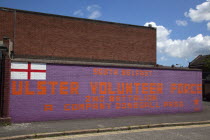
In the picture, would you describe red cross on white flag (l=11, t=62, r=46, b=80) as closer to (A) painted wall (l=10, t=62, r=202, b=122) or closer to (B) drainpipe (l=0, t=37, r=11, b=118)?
(A) painted wall (l=10, t=62, r=202, b=122)

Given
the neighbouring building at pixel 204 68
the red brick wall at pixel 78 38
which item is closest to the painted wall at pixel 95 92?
the red brick wall at pixel 78 38

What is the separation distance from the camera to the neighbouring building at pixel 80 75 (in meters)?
11.2

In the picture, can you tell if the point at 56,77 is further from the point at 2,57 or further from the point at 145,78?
the point at 145,78

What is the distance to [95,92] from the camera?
12.9 meters

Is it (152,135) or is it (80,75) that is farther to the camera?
(80,75)

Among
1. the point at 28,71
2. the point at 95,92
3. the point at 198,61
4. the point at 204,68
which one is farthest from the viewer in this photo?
the point at 198,61

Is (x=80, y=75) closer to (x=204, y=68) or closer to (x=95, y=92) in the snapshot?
(x=95, y=92)

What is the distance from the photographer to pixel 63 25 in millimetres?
21188

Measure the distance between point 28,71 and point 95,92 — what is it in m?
3.97

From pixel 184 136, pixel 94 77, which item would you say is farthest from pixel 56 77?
pixel 184 136

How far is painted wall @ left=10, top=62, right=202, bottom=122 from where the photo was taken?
11.2 meters

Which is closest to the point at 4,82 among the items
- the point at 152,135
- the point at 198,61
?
the point at 152,135

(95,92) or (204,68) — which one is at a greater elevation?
(204,68)

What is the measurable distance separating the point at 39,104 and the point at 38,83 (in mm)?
1109
